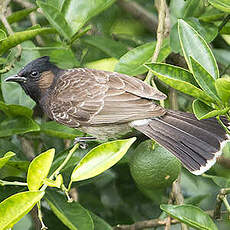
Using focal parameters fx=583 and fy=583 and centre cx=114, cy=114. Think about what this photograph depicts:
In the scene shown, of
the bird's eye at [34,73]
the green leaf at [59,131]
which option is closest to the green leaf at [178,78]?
A: the green leaf at [59,131]

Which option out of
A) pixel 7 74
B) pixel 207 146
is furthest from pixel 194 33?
pixel 7 74

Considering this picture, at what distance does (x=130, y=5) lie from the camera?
159 inches

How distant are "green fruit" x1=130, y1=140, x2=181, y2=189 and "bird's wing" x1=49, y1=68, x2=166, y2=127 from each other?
0.72 feet

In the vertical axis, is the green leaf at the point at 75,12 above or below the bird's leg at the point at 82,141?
above

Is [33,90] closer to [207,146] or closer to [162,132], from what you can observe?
[162,132]

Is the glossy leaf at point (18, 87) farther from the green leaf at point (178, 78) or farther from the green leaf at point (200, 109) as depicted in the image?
the green leaf at point (200, 109)

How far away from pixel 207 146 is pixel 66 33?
973 mm

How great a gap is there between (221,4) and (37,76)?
1.28 m

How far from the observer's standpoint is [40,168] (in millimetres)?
2043

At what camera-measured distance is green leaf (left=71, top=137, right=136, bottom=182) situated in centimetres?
205

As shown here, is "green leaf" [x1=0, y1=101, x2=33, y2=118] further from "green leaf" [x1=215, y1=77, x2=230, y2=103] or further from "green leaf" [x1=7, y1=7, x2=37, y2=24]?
"green leaf" [x1=215, y1=77, x2=230, y2=103]

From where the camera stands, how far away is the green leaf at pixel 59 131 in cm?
295

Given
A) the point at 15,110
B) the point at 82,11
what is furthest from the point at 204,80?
the point at 82,11

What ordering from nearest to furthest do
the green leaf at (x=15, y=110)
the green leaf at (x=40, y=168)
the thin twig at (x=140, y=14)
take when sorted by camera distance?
the green leaf at (x=40, y=168) < the green leaf at (x=15, y=110) < the thin twig at (x=140, y=14)
